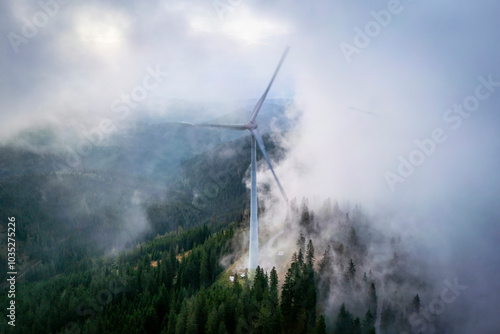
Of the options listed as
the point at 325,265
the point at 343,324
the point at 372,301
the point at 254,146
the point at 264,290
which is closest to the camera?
the point at 254,146

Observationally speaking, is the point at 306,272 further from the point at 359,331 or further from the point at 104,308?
the point at 104,308

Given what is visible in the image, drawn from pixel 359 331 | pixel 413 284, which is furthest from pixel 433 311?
pixel 359 331

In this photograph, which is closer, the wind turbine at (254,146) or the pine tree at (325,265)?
the wind turbine at (254,146)

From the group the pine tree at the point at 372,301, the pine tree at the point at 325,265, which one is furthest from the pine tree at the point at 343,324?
the pine tree at the point at 325,265

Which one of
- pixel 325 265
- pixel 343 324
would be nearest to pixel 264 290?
pixel 343 324

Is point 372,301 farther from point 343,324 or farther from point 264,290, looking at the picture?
point 264,290

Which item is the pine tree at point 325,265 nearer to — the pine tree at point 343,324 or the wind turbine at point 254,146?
the pine tree at point 343,324

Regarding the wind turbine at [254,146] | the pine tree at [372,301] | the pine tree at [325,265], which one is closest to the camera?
the wind turbine at [254,146]

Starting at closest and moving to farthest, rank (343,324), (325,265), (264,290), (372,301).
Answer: (343,324), (264,290), (372,301), (325,265)

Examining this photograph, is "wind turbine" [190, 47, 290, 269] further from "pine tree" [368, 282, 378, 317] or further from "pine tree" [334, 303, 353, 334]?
"pine tree" [368, 282, 378, 317]

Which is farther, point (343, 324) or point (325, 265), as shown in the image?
point (325, 265)

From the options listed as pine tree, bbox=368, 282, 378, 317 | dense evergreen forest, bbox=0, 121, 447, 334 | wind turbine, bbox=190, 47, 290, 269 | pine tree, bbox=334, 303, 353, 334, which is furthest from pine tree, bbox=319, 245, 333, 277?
wind turbine, bbox=190, 47, 290, 269
